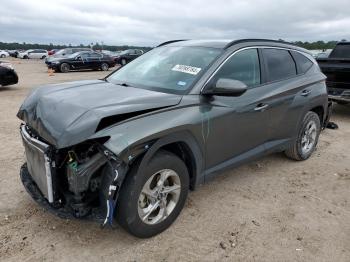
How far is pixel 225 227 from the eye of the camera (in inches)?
139

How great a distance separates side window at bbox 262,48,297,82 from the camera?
14.8 ft

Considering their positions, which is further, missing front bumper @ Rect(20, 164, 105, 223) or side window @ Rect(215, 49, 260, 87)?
side window @ Rect(215, 49, 260, 87)

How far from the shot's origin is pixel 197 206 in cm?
393

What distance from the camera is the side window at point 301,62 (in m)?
5.13

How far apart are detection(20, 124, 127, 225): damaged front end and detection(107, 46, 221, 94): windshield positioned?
1.06 meters

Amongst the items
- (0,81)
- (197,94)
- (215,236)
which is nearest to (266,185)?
(215,236)

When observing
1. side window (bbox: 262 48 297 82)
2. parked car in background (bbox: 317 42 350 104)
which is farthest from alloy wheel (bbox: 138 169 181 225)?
parked car in background (bbox: 317 42 350 104)

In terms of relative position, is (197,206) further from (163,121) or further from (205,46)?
(205,46)

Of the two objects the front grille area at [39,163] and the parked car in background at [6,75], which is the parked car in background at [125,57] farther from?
the front grille area at [39,163]

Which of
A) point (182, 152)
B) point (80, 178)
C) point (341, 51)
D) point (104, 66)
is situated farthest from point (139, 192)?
point (104, 66)

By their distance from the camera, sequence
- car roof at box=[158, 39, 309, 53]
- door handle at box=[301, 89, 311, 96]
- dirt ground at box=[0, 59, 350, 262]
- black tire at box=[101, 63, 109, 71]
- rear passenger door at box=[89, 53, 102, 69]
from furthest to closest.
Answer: black tire at box=[101, 63, 109, 71], rear passenger door at box=[89, 53, 102, 69], door handle at box=[301, 89, 311, 96], car roof at box=[158, 39, 309, 53], dirt ground at box=[0, 59, 350, 262]

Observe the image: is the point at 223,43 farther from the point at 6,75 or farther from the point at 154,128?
the point at 6,75

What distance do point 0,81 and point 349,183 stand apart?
11.4m

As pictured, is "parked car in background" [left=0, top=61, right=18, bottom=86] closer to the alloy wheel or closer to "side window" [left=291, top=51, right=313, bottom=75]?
"side window" [left=291, top=51, right=313, bottom=75]
